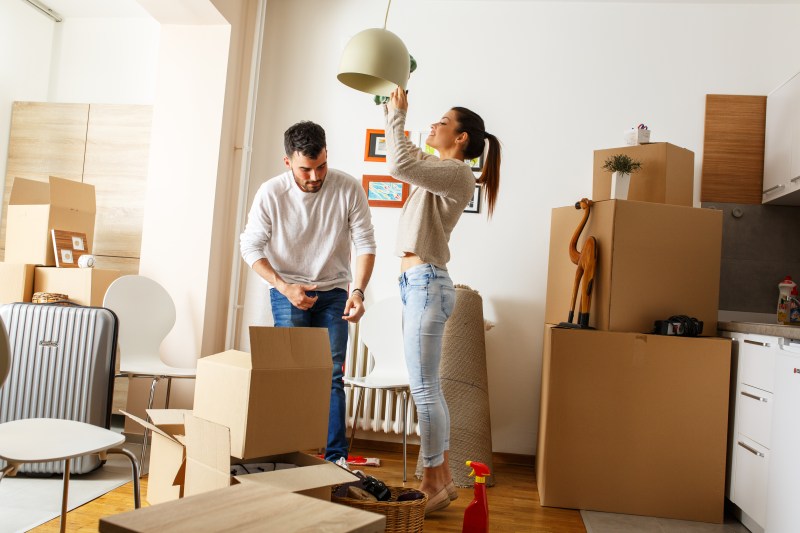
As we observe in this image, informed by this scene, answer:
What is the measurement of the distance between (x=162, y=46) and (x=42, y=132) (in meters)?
1.05

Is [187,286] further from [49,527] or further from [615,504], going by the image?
[615,504]

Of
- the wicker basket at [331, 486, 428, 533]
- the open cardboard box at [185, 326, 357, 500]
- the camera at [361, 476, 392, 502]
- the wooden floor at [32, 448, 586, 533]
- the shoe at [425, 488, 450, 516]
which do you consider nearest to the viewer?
the open cardboard box at [185, 326, 357, 500]

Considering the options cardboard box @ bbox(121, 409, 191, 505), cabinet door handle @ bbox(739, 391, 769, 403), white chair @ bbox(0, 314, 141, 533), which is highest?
cabinet door handle @ bbox(739, 391, 769, 403)

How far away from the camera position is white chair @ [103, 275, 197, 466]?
330cm

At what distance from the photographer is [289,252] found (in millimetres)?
2553

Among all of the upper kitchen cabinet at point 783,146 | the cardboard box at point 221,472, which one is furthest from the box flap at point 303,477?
the upper kitchen cabinet at point 783,146

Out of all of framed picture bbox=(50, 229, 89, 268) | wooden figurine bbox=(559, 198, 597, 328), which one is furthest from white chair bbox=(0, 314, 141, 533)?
wooden figurine bbox=(559, 198, 597, 328)

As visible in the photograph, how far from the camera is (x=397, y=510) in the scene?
2066 millimetres

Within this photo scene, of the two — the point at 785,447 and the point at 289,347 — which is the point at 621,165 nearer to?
the point at 785,447

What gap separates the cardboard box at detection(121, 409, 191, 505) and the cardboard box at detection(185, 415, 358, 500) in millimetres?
182

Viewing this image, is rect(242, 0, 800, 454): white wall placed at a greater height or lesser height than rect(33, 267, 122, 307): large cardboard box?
greater

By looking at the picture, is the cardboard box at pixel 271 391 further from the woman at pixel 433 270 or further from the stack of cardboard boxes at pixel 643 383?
the stack of cardboard boxes at pixel 643 383

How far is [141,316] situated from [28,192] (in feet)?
3.17

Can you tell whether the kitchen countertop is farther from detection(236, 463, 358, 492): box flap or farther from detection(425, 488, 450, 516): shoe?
detection(236, 463, 358, 492): box flap
